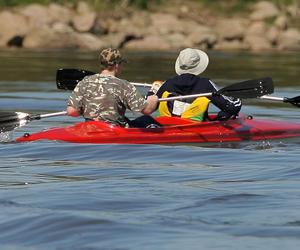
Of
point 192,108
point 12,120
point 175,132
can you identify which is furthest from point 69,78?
point 175,132

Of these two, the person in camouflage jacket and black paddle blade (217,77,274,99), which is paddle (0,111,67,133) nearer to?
the person in camouflage jacket

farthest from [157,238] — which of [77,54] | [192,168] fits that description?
[77,54]

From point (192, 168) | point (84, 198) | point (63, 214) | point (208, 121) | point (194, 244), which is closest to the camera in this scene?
point (194, 244)

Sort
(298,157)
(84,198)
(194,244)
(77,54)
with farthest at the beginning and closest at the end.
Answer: (77,54) → (298,157) → (84,198) → (194,244)

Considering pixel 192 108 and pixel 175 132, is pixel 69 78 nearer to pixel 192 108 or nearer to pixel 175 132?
pixel 192 108

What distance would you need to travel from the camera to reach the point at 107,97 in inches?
567

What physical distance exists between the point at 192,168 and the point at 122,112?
2.07m

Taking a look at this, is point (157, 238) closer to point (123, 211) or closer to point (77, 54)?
point (123, 211)

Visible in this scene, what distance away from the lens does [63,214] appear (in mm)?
9914

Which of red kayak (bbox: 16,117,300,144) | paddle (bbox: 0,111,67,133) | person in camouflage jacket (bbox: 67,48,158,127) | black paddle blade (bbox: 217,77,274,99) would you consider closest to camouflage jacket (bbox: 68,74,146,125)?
person in camouflage jacket (bbox: 67,48,158,127)

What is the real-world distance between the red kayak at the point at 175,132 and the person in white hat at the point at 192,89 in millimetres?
214

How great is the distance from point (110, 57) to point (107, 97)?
1.81 ft

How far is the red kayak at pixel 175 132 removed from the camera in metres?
14.7

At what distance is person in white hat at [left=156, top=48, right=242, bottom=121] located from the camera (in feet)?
50.4
